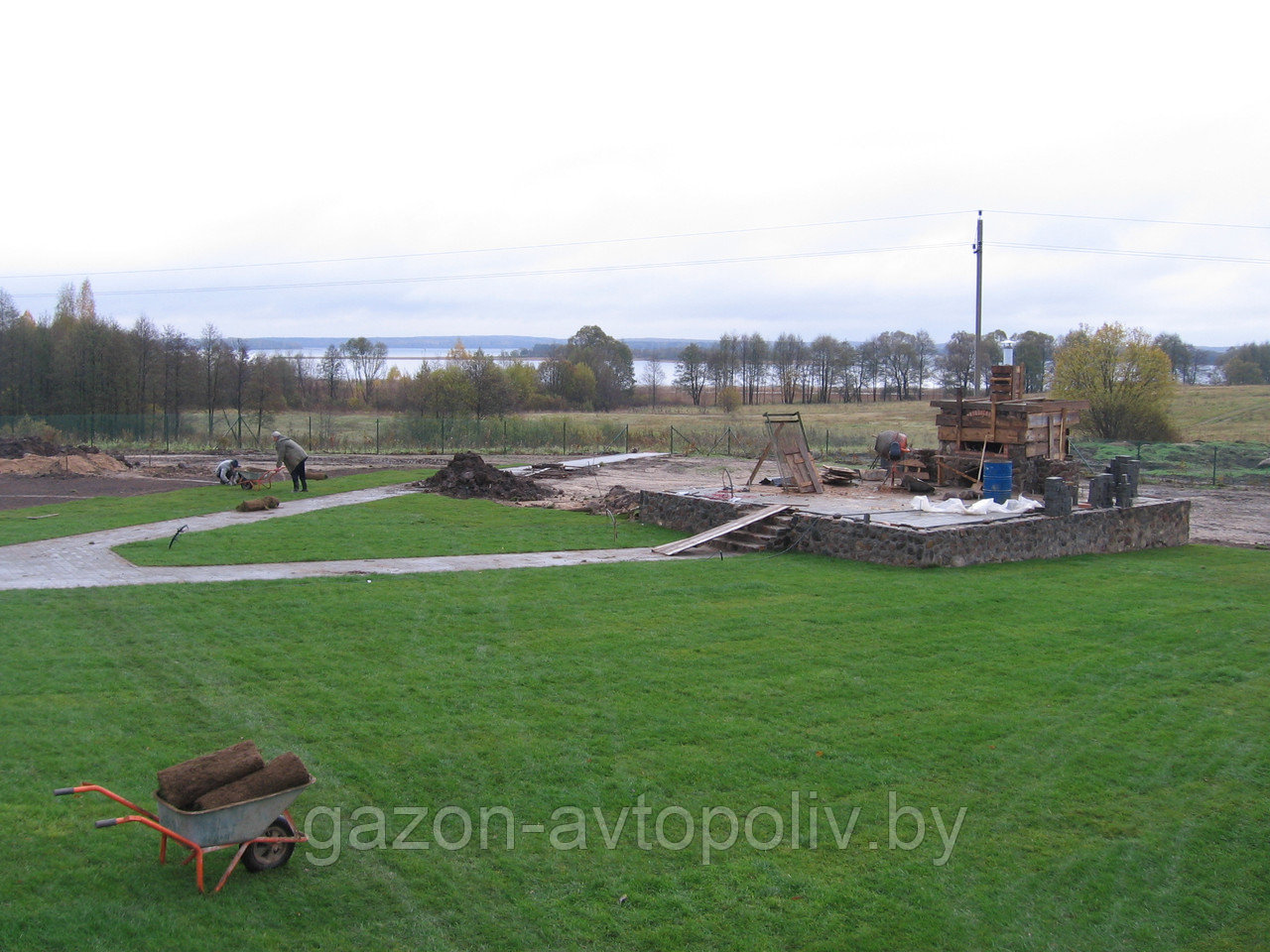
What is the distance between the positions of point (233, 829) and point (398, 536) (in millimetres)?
12676

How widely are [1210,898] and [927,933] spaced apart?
193cm

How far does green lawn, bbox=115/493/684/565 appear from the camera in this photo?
15727 millimetres

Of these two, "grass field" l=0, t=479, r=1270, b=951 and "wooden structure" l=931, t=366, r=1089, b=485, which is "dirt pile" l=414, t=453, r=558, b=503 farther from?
"grass field" l=0, t=479, r=1270, b=951

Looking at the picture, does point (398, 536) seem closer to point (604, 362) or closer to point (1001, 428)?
point (1001, 428)

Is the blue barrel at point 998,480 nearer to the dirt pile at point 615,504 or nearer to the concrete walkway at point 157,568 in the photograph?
the concrete walkway at point 157,568

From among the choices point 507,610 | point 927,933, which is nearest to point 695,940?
point 927,933

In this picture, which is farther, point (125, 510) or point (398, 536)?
point (125, 510)

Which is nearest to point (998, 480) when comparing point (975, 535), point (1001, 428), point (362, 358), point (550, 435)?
point (1001, 428)

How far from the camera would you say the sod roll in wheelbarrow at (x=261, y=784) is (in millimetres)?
5410

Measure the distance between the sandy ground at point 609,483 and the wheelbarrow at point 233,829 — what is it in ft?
44.3

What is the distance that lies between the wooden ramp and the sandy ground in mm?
975

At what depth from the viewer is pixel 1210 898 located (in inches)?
231

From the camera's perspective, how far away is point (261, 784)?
5.55 metres

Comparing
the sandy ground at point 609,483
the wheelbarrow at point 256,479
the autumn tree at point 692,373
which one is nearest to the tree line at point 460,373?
the autumn tree at point 692,373
